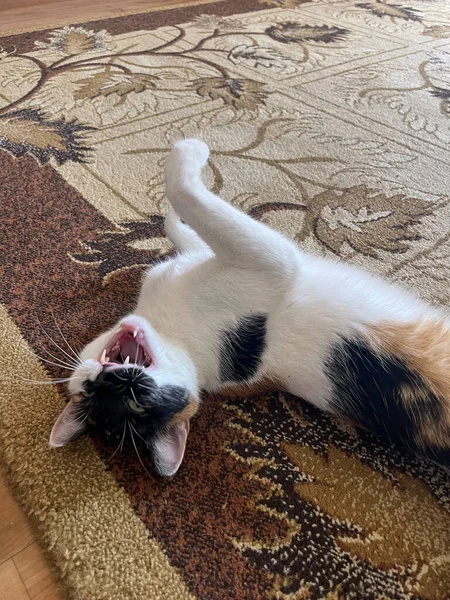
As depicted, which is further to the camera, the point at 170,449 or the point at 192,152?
the point at 192,152

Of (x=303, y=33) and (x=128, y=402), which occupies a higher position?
(x=303, y=33)

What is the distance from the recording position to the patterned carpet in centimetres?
82

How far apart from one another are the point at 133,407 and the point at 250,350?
0.27m

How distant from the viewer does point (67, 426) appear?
91cm

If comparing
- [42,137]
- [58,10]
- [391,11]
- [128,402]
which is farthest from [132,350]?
[391,11]

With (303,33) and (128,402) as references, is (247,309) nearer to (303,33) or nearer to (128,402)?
(128,402)

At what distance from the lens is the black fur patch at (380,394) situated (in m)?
0.90

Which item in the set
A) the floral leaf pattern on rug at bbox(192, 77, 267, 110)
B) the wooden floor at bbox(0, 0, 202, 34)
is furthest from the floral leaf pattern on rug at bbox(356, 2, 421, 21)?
the floral leaf pattern on rug at bbox(192, 77, 267, 110)

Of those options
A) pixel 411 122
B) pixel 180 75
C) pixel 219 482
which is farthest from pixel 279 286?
pixel 180 75

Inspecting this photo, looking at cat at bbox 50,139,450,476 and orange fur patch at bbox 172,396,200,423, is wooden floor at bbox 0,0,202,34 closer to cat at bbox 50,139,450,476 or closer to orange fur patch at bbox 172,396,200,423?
cat at bbox 50,139,450,476

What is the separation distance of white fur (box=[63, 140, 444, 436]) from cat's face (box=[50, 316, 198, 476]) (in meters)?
0.04

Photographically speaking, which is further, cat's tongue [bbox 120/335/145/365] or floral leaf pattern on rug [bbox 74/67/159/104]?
floral leaf pattern on rug [bbox 74/67/159/104]

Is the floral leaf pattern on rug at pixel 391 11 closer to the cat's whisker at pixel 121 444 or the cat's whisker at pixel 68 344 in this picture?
the cat's whisker at pixel 68 344

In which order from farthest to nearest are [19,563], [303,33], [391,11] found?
[391,11] → [303,33] → [19,563]
